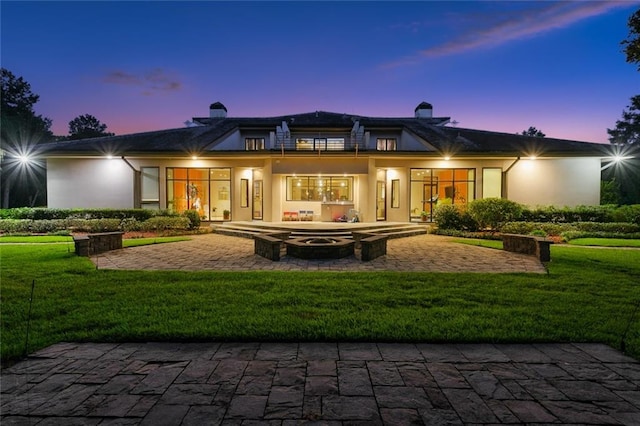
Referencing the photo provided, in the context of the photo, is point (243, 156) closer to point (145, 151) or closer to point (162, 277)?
point (145, 151)

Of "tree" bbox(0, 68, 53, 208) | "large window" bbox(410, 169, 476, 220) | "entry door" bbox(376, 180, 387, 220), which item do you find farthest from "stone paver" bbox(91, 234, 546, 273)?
"tree" bbox(0, 68, 53, 208)

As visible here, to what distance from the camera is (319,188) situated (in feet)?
64.0

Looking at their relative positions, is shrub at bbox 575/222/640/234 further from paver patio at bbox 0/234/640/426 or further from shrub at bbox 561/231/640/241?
paver patio at bbox 0/234/640/426

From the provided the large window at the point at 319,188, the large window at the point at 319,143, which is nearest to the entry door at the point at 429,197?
the large window at the point at 319,188

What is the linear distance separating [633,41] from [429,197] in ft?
42.2

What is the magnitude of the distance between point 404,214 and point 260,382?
15.6 meters

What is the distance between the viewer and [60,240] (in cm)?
1226

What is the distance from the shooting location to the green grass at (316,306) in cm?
380

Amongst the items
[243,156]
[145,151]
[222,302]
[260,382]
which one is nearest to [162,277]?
[222,302]

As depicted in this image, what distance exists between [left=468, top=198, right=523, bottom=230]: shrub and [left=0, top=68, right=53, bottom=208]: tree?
33197 millimetres

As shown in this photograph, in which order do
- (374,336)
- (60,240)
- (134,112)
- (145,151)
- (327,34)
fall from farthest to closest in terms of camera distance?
(134,112) → (145,151) → (327,34) → (60,240) → (374,336)

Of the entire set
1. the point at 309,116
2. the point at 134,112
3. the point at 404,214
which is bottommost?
the point at 404,214

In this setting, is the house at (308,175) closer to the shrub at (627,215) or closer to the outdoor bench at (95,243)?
the shrub at (627,215)

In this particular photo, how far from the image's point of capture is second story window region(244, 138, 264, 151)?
21203mm
